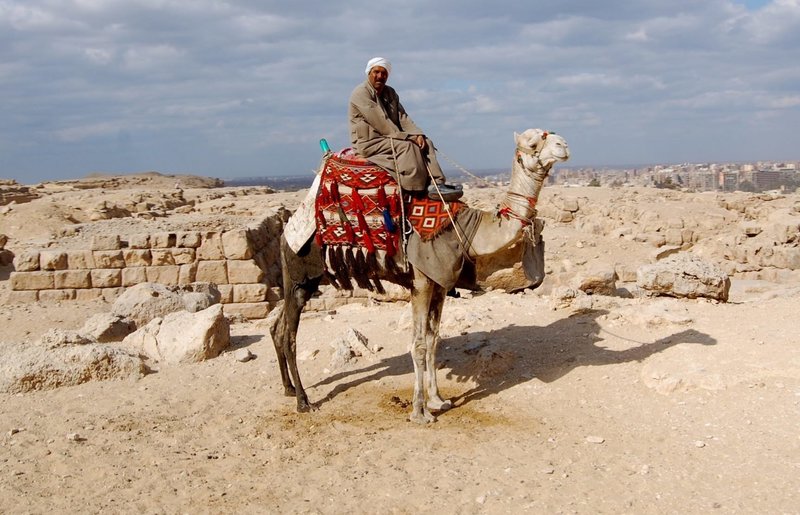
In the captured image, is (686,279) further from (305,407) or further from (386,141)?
(305,407)

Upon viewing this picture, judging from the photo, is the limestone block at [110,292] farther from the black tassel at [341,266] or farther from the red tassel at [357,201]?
the red tassel at [357,201]

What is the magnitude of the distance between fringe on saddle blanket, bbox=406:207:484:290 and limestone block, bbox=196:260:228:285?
7308mm

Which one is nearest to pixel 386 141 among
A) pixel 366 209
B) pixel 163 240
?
pixel 366 209

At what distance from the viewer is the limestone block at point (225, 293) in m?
12.1

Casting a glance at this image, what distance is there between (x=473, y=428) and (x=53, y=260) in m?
9.82

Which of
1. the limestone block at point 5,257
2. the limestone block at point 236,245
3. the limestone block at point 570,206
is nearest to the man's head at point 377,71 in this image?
the limestone block at point 236,245

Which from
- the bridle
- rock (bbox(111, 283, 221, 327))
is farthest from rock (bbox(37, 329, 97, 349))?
the bridle

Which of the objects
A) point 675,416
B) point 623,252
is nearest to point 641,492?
point 675,416

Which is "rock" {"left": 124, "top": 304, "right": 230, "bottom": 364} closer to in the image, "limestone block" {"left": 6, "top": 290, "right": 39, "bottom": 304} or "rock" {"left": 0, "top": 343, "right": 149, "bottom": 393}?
"rock" {"left": 0, "top": 343, "right": 149, "bottom": 393}

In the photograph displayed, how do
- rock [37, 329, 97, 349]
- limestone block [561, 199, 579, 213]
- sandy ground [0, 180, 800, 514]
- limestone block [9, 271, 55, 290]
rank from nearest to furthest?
sandy ground [0, 180, 800, 514] → rock [37, 329, 97, 349] → limestone block [9, 271, 55, 290] → limestone block [561, 199, 579, 213]

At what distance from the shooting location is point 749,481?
4.18 metres

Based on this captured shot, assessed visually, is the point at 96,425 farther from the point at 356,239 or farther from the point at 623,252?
the point at 623,252

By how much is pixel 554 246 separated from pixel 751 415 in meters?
14.3

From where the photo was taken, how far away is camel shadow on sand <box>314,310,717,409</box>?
6480mm
